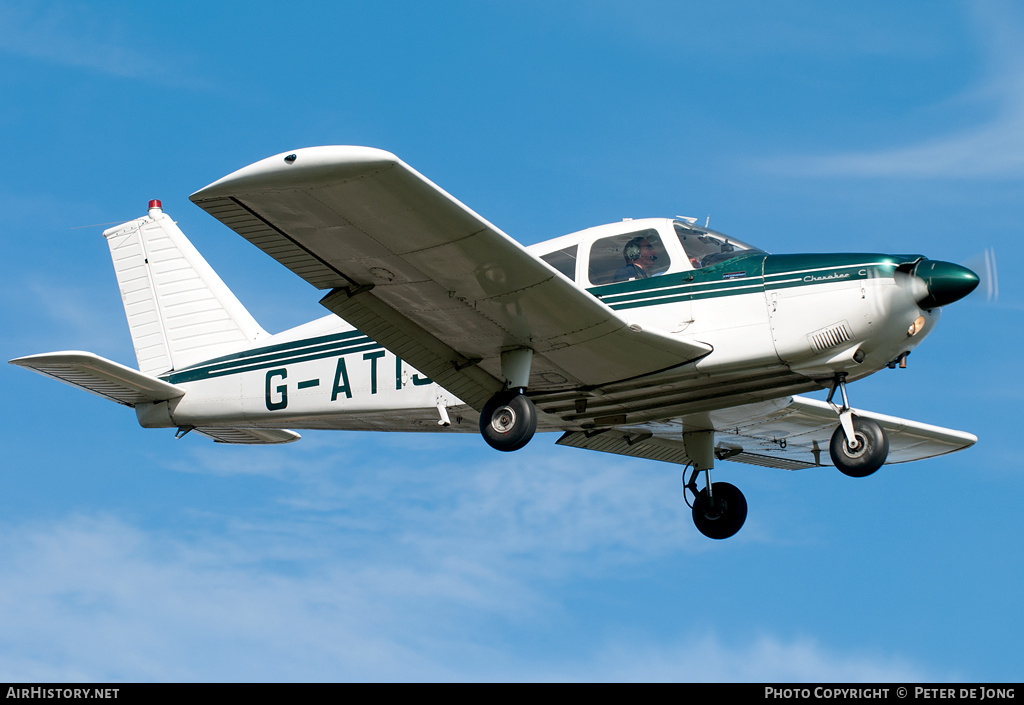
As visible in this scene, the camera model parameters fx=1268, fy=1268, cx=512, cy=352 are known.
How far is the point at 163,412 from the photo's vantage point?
53.3 feet

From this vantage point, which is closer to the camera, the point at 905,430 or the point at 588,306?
the point at 588,306

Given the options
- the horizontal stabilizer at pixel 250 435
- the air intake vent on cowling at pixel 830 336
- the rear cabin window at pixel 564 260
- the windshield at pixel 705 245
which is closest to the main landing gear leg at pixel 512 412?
the rear cabin window at pixel 564 260

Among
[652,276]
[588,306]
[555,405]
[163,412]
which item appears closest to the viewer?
[588,306]

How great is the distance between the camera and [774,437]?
17.1 metres

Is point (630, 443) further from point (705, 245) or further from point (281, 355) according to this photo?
point (281, 355)

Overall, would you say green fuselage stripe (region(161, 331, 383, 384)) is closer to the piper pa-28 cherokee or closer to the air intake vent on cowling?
the piper pa-28 cherokee

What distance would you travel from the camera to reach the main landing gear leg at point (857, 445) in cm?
1274

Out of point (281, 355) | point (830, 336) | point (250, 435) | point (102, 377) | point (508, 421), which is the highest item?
point (281, 355)

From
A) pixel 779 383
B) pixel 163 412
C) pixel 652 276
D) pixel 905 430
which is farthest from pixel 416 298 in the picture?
pixel 905 430

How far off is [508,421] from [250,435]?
4.83m

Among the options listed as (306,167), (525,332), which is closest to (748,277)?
(525,332)

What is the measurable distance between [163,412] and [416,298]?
4.92m
